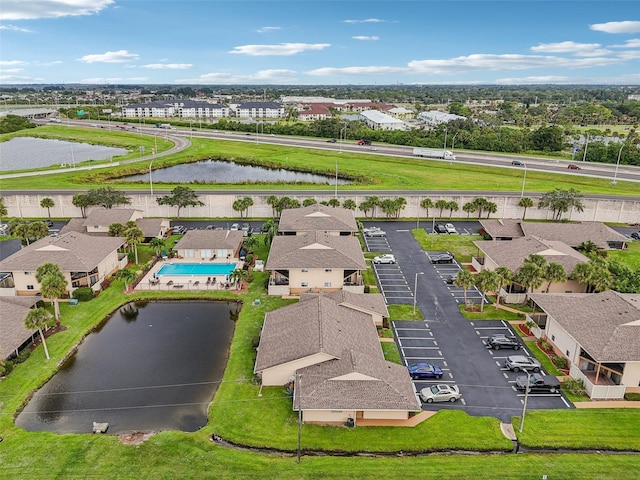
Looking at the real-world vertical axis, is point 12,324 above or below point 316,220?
below

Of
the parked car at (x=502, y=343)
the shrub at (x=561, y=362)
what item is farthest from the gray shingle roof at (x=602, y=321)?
the parked car at (x=502, y=343)

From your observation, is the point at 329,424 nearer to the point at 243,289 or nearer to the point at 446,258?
the point at 243,289

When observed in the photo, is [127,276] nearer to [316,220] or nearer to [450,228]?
[316,220]

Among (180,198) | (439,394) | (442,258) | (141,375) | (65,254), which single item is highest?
(180,198)

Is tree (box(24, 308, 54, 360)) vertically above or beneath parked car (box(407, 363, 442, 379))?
above

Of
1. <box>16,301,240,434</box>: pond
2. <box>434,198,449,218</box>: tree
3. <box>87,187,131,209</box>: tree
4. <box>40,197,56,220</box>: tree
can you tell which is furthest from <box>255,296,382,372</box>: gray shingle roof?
<box>40,197,56,220</box>: tree

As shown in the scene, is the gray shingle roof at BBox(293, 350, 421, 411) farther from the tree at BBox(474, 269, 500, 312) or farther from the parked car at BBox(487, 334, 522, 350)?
the tree at BBox(474, 269, 500, 312)

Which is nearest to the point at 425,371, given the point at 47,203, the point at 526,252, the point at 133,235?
the point at 526,252

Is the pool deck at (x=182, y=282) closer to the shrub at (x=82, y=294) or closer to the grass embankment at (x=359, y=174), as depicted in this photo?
the shrub at (x=82, y=294)
